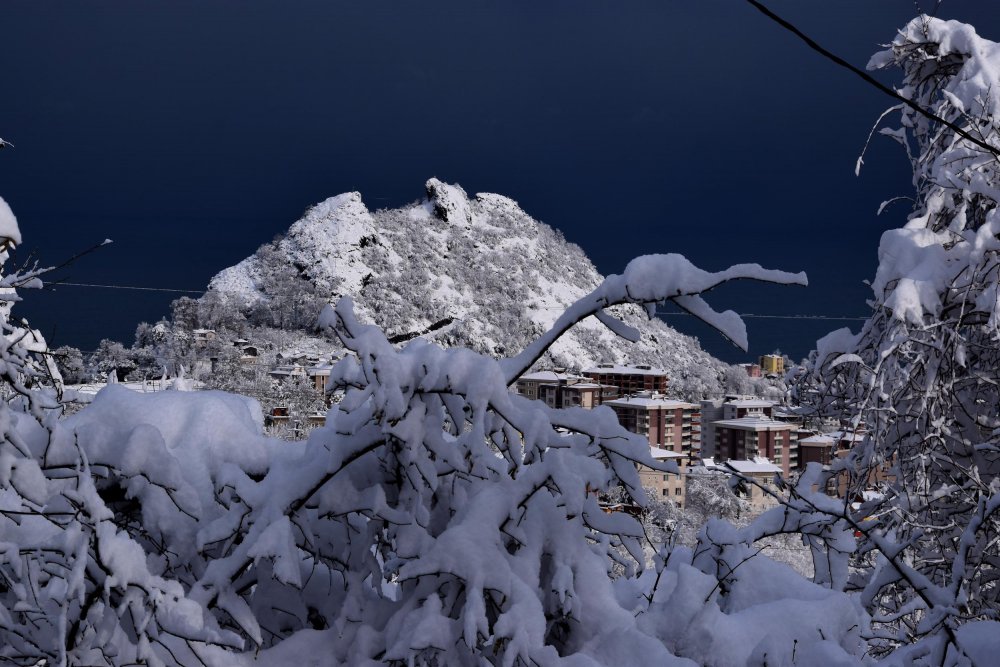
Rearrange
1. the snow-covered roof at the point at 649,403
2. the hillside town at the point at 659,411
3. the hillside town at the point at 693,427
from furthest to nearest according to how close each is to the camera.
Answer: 1. the snow-covered roof at the point at 649,403
2. the hillside town at the point at 693,427
3. the hillside town at the point at 659,411

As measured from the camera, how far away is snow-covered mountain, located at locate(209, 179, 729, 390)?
46594 millimetres

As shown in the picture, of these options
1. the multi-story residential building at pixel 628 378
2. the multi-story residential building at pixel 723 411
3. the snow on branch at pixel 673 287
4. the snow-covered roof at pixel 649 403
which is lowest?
the multi-story residential building at pixel 723 411

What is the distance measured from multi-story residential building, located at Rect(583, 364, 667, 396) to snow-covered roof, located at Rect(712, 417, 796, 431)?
19.1ft

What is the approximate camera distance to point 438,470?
1.51 meters

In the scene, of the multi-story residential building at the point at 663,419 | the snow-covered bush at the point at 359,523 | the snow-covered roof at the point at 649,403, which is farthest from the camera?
the snow-covered roof at the point at 649,403

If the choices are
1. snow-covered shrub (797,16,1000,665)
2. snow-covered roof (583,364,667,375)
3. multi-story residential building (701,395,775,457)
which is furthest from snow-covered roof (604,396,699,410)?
snow-covered shrub (797,16,1000,665)

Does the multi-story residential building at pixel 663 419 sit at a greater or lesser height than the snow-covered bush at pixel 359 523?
lesser

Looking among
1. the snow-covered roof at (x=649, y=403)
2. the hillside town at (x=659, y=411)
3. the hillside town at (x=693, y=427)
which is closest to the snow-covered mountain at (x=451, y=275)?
the hillside town at (x=693, y=427)

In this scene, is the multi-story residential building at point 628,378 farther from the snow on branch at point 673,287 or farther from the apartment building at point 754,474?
the snow on branch at point 673,287

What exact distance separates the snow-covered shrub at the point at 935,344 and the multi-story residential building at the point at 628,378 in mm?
31585

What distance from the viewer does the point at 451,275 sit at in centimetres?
6956

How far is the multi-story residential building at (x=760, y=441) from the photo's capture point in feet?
95.6

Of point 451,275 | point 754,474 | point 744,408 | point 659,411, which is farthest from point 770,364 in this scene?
point 754,474

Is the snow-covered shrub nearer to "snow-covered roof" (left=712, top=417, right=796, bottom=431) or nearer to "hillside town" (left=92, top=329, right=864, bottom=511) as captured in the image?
"hillside town" (left=92, top=329, right=864, bottom=511)
